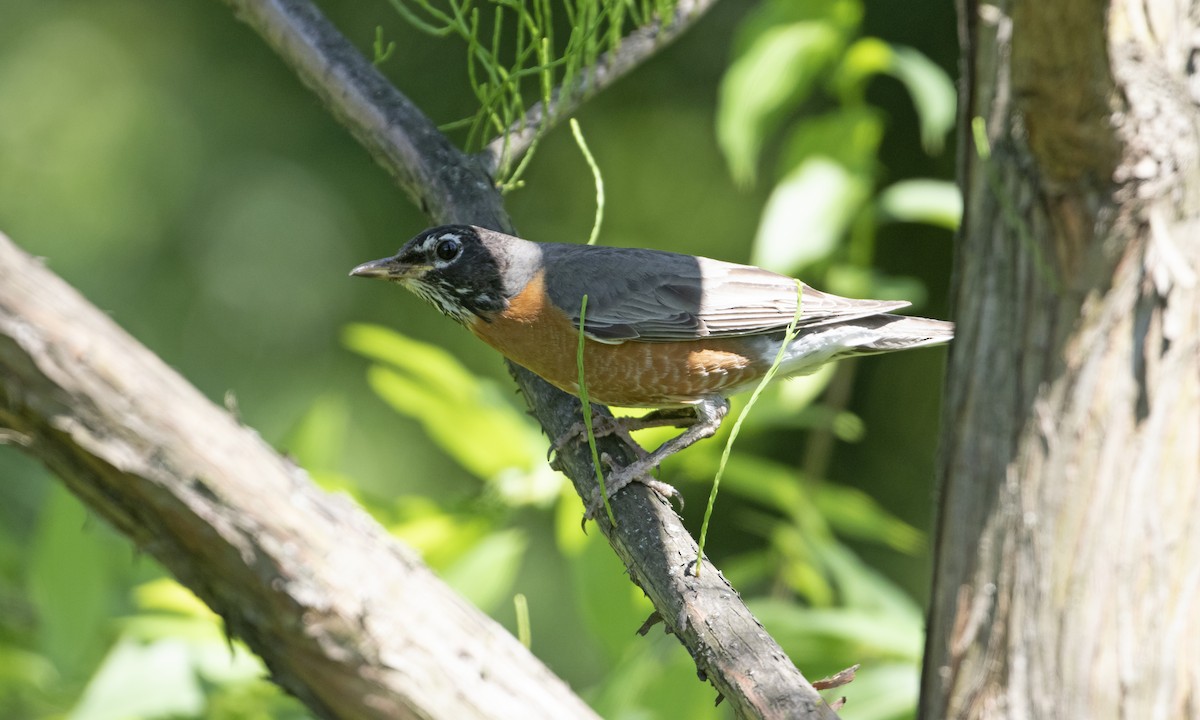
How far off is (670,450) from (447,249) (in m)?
0.81

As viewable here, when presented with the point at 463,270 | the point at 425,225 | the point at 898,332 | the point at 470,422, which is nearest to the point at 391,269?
the point at 463,270

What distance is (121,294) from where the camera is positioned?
6469 millimetres

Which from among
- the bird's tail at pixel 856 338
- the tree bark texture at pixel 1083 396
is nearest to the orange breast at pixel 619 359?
the bird's tail at pixel 856 338

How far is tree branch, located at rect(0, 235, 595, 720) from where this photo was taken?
129cm

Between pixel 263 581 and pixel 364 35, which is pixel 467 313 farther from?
pixel 364 35

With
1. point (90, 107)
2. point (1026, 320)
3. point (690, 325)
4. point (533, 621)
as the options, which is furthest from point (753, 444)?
point (90, 107)

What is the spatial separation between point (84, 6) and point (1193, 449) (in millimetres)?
6732

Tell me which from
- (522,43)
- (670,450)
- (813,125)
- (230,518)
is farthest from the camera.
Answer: (813,125)

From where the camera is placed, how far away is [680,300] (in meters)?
3.19

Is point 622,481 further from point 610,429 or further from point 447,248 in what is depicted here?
point 447,248

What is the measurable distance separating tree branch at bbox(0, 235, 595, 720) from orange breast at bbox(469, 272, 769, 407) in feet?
4.91

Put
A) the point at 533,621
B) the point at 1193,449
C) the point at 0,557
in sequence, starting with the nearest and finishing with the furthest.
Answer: the point at 1193,449 < the point at 0,557 < the point at 533,621

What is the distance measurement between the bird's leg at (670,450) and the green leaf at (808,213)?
43 cm

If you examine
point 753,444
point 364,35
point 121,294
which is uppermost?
point 364,35
